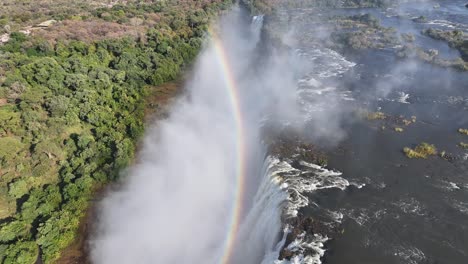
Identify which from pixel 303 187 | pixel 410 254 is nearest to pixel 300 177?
pixel 303 187

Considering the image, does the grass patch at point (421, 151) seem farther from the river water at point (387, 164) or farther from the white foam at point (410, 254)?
the white foam at point (410, 254)

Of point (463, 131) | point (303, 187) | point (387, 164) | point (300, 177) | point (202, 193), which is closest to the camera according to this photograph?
point (303, 187)

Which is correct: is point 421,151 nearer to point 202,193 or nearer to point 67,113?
point 202,193

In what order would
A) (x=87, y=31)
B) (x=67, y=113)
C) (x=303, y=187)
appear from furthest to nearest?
(x=87, y=31) → (x=67, y=113) → (x=303, y=187)

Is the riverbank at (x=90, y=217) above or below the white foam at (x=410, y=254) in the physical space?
below

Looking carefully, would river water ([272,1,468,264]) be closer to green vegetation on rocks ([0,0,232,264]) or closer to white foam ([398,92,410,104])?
white foam ([398,92,410,104])

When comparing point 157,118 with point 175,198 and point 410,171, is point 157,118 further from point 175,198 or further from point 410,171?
point 410,171

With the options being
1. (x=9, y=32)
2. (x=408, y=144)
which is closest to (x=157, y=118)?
(x=408, y=144)

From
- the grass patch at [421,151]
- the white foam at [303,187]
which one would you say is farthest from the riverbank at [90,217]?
the grass patch at [421,151]
